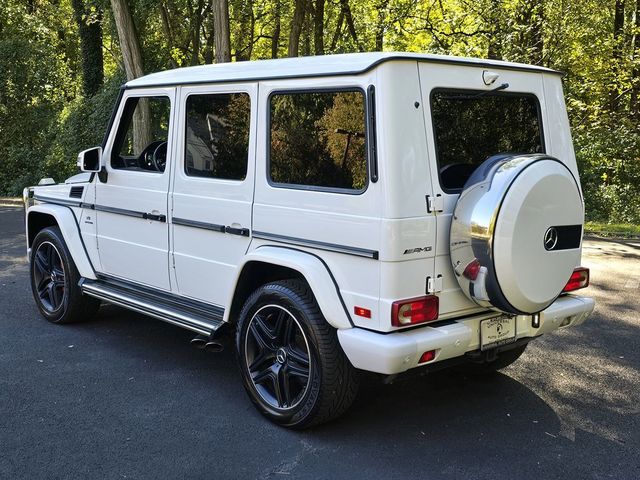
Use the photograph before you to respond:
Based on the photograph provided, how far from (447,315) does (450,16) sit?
15.0 m

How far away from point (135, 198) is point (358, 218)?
7.20 feet

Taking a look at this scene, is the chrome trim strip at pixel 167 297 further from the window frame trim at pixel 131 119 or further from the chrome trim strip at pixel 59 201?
the window frame trim at pixel 131 119

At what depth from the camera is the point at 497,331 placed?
3834 mm

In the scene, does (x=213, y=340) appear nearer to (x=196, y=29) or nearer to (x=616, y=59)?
(x=616, y=59)

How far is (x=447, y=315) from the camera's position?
3.66 m

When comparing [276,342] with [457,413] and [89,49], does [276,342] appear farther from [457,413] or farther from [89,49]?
[89,49]

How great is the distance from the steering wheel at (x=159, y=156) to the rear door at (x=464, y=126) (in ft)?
7.21

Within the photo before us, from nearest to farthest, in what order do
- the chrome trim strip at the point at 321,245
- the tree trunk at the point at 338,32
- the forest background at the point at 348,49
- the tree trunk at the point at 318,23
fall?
the chrome trim strip at the point at 321,245
the forest background at the point at 348,49
the tree trunk at the point at 318,23
the tree trunk at the point at 338,32

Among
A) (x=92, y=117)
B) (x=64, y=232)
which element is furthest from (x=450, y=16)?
(x=64, y=232)

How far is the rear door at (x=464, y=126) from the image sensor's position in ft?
11.7

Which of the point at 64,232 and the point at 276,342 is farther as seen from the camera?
the point at 64,232

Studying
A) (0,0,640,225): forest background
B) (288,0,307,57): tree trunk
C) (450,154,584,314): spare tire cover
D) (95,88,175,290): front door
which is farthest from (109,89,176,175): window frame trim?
(288,0,307,57): tree trunk

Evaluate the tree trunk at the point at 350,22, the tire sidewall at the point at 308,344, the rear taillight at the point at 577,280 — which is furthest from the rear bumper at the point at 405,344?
the tree trunk at the point at 350,22

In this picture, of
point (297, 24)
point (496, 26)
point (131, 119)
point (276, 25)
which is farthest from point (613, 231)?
point (276, 25)
